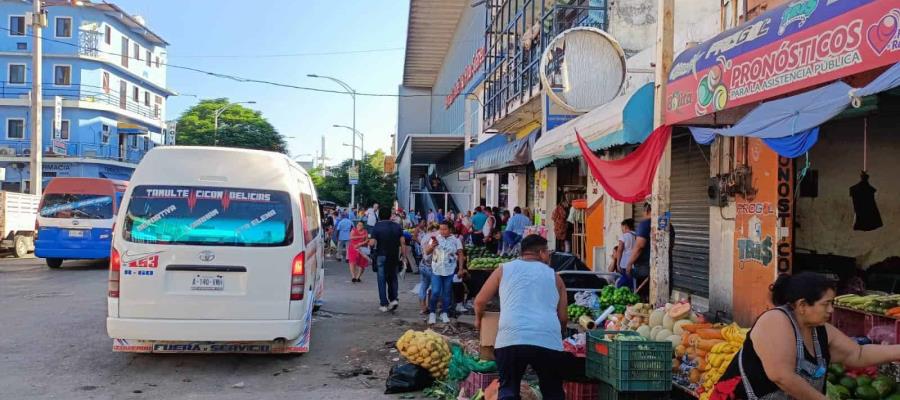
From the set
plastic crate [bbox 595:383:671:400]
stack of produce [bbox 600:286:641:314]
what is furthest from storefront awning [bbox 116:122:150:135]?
plastic crate [bbox 595:383:671:400]

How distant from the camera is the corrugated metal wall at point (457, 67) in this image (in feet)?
108

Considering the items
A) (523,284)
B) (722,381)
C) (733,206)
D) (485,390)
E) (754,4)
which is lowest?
(485,390)

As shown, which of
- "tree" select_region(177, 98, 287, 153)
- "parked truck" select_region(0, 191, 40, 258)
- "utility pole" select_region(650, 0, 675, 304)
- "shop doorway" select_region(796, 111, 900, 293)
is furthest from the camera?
"tree" select_region(177, 98, 287, 153)

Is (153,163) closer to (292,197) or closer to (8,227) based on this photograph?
(292,197)

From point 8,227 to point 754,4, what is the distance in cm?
2122

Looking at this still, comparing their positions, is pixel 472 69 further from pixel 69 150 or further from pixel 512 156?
pixel 69 150

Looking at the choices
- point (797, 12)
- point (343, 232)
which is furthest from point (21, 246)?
point (797, 12)

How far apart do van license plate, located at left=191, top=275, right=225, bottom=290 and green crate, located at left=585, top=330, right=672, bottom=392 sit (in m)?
3.90

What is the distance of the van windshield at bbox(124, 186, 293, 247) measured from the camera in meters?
7.06

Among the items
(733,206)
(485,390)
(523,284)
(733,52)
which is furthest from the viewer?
(733,206)

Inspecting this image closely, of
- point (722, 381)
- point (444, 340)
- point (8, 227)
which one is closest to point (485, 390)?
point (444, 340)

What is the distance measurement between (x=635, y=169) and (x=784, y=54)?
2345 mm

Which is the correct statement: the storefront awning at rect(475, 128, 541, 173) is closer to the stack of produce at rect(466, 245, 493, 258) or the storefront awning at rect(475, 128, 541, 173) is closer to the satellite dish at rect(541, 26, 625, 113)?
the stack of produce at rect(466, 245, 493, 258)

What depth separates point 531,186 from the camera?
68.0 feet
